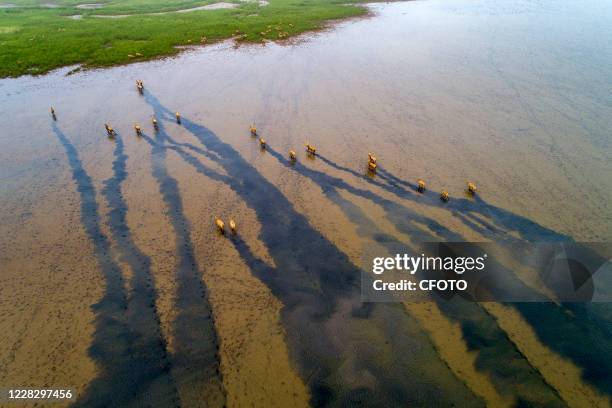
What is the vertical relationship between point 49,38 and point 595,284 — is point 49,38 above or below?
above

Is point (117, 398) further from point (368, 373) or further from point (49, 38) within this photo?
point (49, 38)

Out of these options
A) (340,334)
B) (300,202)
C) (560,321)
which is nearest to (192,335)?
(340,334)

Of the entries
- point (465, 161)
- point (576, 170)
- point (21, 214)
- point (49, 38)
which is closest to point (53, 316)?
point (21, 214)

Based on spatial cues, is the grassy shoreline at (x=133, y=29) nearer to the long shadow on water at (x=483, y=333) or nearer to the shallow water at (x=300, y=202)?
the shallow water at (x=300, y=202)

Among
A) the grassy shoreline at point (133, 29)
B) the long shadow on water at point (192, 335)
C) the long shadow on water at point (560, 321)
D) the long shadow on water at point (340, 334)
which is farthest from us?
the grassy shoreline at point (133, 29)
